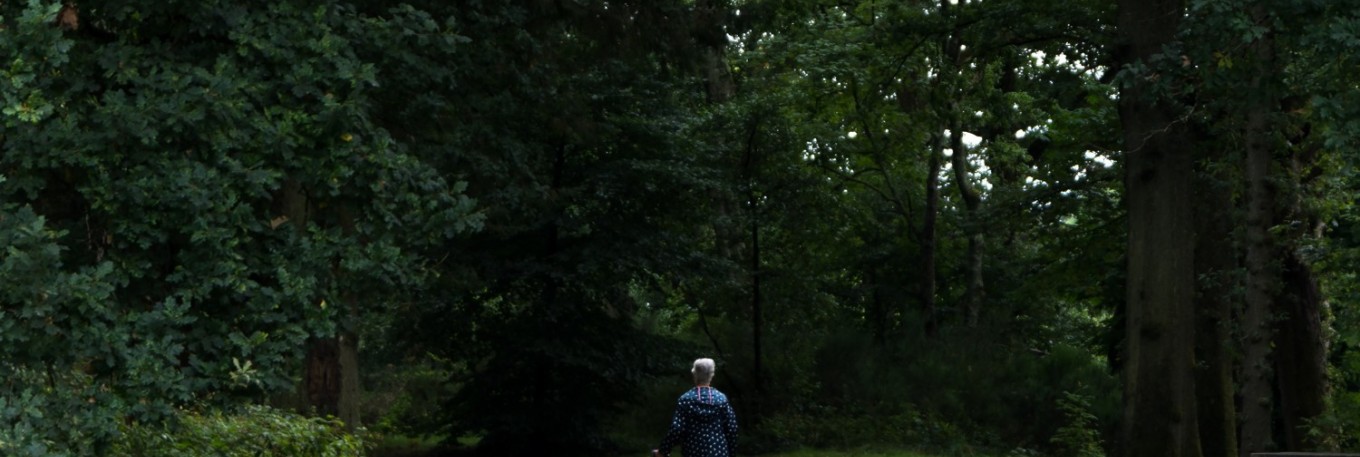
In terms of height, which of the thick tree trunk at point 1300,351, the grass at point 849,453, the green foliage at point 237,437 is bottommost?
the green foliage at point 237,437

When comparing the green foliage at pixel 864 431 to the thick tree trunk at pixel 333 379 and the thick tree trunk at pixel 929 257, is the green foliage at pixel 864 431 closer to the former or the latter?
the thick tree trunk at pixel 929 257

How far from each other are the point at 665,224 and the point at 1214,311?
31.9ft

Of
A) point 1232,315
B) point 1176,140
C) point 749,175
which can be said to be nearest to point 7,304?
point 1176,140

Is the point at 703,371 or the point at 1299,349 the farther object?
the point at 1299,349

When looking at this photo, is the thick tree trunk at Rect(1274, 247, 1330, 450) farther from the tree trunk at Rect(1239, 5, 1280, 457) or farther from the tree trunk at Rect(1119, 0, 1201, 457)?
the tree trunk at Rect(1239, 5, 1280, 457)

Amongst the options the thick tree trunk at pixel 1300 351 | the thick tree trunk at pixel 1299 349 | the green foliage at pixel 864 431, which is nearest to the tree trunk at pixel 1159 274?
the thick tree trunk at pixel 1299 349

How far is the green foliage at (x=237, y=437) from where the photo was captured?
10.8 metres

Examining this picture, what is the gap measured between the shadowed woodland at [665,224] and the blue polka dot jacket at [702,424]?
213 cm

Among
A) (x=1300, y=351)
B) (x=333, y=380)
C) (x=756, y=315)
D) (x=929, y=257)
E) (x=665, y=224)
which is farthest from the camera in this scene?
(x=929, y=257)

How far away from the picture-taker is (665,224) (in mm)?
28938

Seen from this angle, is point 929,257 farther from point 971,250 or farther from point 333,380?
point 333,380

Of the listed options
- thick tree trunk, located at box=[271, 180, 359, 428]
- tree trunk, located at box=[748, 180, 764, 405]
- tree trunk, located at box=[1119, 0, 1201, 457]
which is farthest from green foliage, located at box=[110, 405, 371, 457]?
tree trunk, located at box=[748, 180, 764, 405]

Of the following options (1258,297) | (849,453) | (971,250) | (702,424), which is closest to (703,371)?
(702,424)

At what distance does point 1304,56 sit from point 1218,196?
832cm
